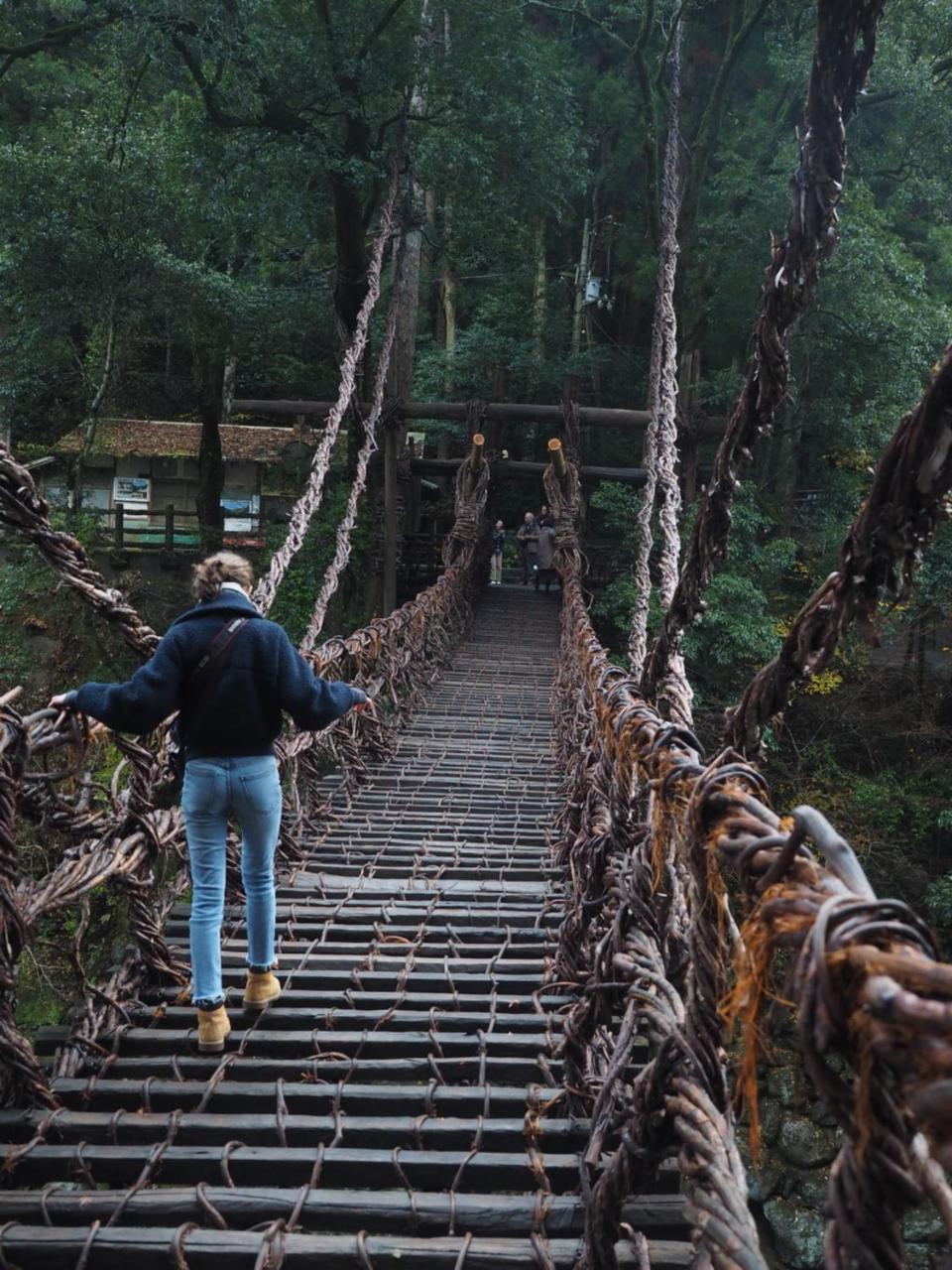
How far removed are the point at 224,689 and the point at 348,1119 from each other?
34.4 inches

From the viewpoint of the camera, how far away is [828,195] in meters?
1.90

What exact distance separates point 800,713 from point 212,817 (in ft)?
29.9

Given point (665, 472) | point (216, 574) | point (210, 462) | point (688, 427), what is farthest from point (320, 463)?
point (210, 462)

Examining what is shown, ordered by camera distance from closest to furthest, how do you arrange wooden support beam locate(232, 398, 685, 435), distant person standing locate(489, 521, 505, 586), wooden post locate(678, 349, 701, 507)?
wooden post locate(678, 349, 701, 507), wooden support beam locate(232, 398, 685, 435), distant person standing locate(489, 521, 505, 586)

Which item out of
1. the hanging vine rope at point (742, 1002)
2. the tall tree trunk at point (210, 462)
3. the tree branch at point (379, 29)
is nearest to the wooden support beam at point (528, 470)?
the tall tree trunk at point (210, 462)

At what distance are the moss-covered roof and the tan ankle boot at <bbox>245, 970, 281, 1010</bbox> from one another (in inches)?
537

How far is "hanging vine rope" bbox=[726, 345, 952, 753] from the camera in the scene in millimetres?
1140

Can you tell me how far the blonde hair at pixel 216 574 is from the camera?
7.61ft

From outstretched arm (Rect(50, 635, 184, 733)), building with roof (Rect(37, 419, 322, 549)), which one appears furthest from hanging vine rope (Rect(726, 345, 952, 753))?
building with roof (Rect(37, 419, 322, 549))

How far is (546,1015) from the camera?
2426 millimetres

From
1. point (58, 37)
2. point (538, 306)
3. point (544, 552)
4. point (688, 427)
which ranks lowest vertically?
point (544, 552)

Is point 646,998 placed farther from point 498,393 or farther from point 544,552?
point 544,552

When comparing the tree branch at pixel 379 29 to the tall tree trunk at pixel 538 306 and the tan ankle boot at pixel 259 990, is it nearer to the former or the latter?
the tall tree trunk at pixel 538 306

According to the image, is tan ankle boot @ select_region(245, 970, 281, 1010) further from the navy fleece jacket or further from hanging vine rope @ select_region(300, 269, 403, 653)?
hanging vine rope @ select_region(300, 269, 403, 653)
